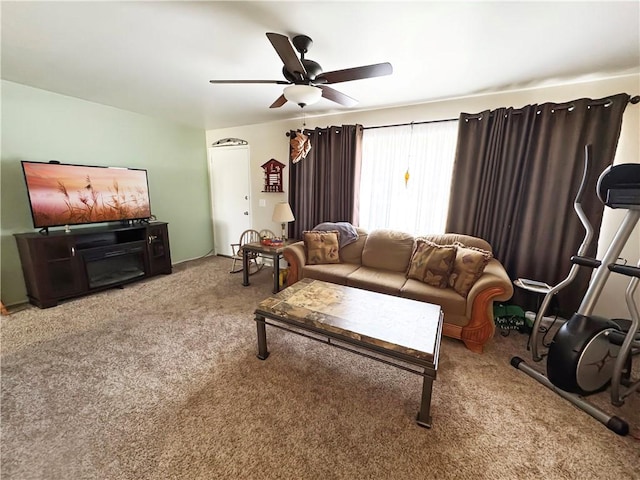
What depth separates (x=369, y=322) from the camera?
5.92ft

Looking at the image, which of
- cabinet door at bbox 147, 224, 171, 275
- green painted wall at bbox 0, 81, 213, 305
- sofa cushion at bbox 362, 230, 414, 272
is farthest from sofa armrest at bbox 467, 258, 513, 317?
green painted wall at bbox 0, 81, 213, 305

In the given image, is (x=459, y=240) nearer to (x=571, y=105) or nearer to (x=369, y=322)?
(x=571, y=105)

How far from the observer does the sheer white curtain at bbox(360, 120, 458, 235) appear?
310cm

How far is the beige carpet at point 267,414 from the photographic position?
1286 mm

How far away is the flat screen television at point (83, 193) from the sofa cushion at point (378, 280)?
323 centimetres

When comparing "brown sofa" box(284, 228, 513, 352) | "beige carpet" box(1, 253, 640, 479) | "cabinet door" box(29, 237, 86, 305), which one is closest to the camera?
"beige carpet" box(1, 253, 640, 479)

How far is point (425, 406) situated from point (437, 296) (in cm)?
106

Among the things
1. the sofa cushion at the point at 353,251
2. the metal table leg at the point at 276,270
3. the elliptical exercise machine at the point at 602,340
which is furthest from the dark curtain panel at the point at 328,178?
the elliptical exercise machine at the point at 602,340

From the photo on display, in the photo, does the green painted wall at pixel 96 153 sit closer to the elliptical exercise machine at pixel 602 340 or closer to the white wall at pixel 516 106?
the white wall at pixel 516 106

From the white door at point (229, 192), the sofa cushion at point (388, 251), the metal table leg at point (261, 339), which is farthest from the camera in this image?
the white door at point (229, 192)

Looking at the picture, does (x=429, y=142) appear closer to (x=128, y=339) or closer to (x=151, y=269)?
(x=128, y=339)

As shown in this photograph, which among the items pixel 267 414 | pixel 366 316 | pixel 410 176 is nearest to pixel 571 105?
pixel 410 176

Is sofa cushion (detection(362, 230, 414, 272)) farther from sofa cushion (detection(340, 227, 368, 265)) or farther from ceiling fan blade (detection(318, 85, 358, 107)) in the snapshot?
ceiling fan blade (detection(318, 85, 358, 107))

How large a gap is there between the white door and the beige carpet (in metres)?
2.68
